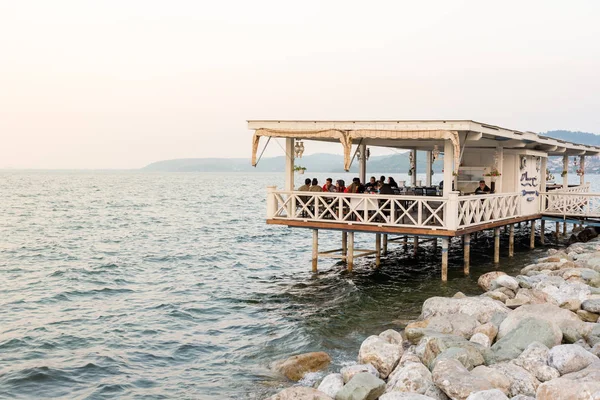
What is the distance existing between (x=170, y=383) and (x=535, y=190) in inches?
740

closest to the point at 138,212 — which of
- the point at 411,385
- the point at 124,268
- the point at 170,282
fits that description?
the point at 124,268

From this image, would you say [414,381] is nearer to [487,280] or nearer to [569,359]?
[569,359]

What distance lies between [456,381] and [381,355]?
2196 millimetres

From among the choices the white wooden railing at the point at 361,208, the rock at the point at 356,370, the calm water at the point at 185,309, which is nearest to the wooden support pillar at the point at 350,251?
the calm water at the point at 185,309

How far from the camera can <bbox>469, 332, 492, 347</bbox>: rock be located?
11.5 meters

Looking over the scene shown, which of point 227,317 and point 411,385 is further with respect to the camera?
point 227,317

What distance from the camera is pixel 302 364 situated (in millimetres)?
11883

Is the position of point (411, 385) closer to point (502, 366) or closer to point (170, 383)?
point (502, 366)

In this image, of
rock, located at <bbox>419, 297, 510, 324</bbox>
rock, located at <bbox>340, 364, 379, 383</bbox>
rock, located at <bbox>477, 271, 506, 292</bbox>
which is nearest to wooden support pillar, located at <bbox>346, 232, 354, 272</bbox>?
rock, located at <bbox>477, 271, 506, 292</bbox>

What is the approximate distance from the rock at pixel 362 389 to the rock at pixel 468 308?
4.27 meters

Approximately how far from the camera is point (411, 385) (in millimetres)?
9562

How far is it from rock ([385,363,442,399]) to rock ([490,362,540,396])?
108 centimetres

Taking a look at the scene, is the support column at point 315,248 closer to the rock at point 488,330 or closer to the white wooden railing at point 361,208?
the white wooden railing at point 361,208

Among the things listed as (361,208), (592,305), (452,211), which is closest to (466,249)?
(452,211)
